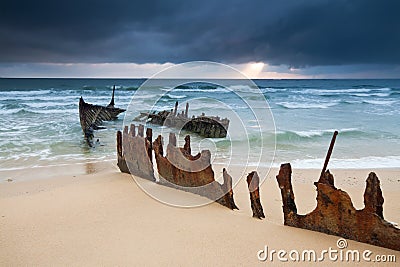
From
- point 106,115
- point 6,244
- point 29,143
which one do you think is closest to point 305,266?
point 6,244

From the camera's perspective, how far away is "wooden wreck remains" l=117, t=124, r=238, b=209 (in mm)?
4754

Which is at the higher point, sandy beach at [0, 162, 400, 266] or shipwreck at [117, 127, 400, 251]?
shipwreck at [117, 127, 400, 251]

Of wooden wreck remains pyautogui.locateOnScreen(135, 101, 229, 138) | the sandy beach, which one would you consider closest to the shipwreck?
the sandy beach

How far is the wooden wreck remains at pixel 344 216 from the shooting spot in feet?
10.7

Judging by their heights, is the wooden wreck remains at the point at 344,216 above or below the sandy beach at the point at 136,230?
above

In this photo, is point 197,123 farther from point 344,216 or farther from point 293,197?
point 344,216

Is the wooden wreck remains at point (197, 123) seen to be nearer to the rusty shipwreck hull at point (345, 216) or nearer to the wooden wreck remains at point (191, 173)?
the wooden wreck remains at point (191, 173)

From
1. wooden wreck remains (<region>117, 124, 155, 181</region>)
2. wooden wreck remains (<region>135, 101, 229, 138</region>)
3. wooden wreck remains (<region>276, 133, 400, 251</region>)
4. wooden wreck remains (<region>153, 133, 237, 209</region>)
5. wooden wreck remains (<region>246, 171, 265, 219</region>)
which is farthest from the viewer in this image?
wooden wreck remains (<region>135, 101, 229, 138</region>)

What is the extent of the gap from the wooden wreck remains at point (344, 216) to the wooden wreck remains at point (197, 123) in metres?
9.33

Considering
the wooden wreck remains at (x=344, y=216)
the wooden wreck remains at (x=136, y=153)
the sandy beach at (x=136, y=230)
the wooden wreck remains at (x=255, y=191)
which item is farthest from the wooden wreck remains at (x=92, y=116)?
the wooden wreck remains at (x=344, y=216)

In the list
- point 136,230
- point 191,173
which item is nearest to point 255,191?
point 191,173

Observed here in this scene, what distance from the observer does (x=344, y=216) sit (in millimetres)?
3523

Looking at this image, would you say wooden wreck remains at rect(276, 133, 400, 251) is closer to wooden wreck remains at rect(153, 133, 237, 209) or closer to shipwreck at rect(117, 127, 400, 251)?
shipwreck at rect(117, 127, 400, 251)

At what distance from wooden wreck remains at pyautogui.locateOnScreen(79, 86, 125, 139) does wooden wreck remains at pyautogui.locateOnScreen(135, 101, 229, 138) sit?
2117 mm
